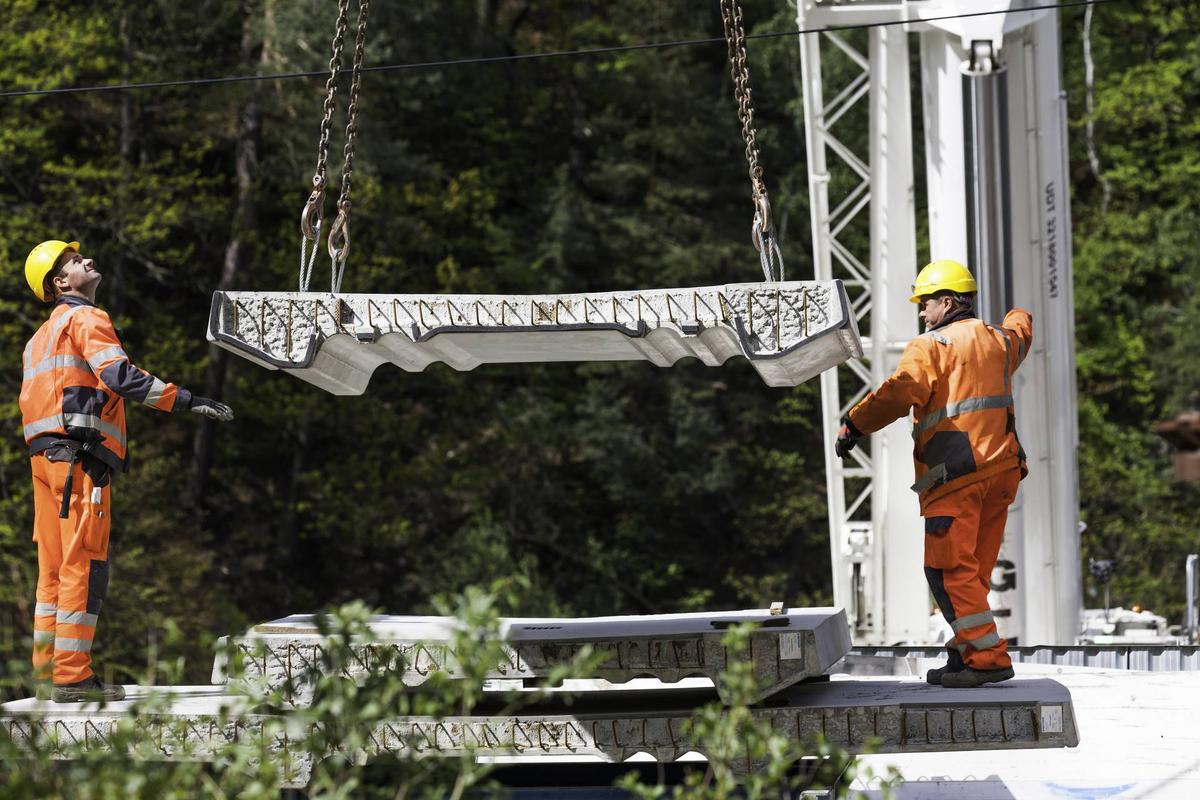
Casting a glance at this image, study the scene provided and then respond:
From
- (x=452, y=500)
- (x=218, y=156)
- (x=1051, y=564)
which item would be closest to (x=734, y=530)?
(x=452, y=500)

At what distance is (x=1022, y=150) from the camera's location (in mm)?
10445

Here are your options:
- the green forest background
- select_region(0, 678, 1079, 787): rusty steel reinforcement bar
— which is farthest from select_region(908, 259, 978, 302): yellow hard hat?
the green forest background

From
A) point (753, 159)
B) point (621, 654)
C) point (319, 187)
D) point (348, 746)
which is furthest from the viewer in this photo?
point (319, 187)

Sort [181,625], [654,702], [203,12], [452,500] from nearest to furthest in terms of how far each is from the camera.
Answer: [654,702]
[181,625]
[203,12]
[452,500]

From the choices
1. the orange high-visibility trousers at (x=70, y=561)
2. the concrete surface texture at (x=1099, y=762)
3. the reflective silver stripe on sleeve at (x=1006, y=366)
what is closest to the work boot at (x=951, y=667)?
the concrete surface texture at (x=1099, y=762)

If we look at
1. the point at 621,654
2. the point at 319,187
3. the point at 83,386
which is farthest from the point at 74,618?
the point at 621,654

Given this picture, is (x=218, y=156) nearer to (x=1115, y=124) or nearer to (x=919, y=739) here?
(x=1115, y=124)

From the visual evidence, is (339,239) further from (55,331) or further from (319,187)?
(55,331)

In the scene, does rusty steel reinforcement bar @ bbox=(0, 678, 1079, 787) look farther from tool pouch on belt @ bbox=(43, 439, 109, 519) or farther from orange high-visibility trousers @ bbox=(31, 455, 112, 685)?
tool pouch on belt @ bbox=(43, 439, 109, 519)

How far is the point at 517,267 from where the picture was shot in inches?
1040

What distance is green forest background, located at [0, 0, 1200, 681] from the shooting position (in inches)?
946

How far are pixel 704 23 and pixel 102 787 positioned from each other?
25548mm

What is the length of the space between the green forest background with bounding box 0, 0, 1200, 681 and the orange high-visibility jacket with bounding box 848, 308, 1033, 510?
17.3 m

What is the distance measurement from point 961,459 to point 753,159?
1.37m
